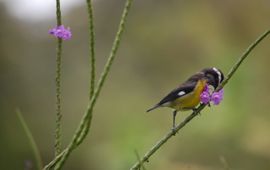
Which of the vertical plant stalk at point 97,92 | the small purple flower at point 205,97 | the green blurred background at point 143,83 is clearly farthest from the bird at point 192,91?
the green blurred background at point 143,83

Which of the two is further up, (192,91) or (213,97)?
(213,97)

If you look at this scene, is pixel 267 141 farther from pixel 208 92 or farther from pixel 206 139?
pixel 208 92

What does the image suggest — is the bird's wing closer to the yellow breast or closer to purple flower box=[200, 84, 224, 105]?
the yellow breast

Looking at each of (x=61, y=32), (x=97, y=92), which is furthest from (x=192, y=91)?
(x=97, y=92)

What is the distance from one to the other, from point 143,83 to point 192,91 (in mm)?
12786

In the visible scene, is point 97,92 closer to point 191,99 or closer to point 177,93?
point 191,99

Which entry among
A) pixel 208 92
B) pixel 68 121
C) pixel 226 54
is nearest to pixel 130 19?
pixel 226 54

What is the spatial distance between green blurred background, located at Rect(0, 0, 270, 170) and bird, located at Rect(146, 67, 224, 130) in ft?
23.5

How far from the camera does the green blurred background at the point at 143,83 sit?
13875 millimetres

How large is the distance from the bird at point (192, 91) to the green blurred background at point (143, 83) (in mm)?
7173

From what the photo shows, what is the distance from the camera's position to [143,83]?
17438 millimetres

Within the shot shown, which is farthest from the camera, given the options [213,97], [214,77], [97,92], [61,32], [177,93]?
[177,93]

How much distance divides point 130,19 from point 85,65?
3.06 m

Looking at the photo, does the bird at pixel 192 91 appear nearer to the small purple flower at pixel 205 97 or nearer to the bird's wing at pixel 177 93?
the bird's wing at pixel 177 93
